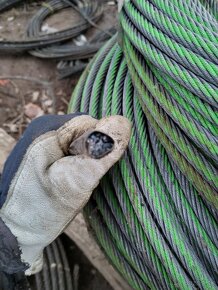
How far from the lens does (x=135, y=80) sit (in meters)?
1.52

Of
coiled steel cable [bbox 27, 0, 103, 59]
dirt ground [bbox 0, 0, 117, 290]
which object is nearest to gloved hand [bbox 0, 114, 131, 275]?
dirt ground [bbox 0, 0, 117, 290]

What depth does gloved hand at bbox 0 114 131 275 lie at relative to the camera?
123 cm

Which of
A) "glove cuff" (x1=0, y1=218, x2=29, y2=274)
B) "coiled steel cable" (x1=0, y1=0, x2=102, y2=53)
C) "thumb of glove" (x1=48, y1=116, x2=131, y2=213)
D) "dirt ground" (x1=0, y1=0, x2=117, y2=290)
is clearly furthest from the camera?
"coiled steel cable" (x1=0, y1=0, x2=102, y2=53)

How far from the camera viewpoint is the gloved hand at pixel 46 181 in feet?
4.02

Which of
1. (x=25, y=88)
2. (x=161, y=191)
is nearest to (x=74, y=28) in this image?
(x=25, y=88)

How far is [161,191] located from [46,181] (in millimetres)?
336

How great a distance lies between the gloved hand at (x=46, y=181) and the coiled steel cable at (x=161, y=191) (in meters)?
0.16

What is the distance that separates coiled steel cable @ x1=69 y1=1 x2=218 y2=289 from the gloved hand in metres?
0.16

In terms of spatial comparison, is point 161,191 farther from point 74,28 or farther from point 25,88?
point 74,28

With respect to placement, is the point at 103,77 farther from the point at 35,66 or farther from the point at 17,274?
the point at 35,66

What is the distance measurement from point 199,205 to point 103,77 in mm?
697

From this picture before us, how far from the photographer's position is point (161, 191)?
139 cm

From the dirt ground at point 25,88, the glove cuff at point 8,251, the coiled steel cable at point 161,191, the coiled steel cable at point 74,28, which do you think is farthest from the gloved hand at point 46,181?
the coiled steel cable at point 74,28

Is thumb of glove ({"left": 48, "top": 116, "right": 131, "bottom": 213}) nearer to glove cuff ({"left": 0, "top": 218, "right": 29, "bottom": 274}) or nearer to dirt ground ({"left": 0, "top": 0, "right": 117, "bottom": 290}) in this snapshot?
glove cuff ({"left": 0, "top": 218, "right": 29, "bottom": 274})
